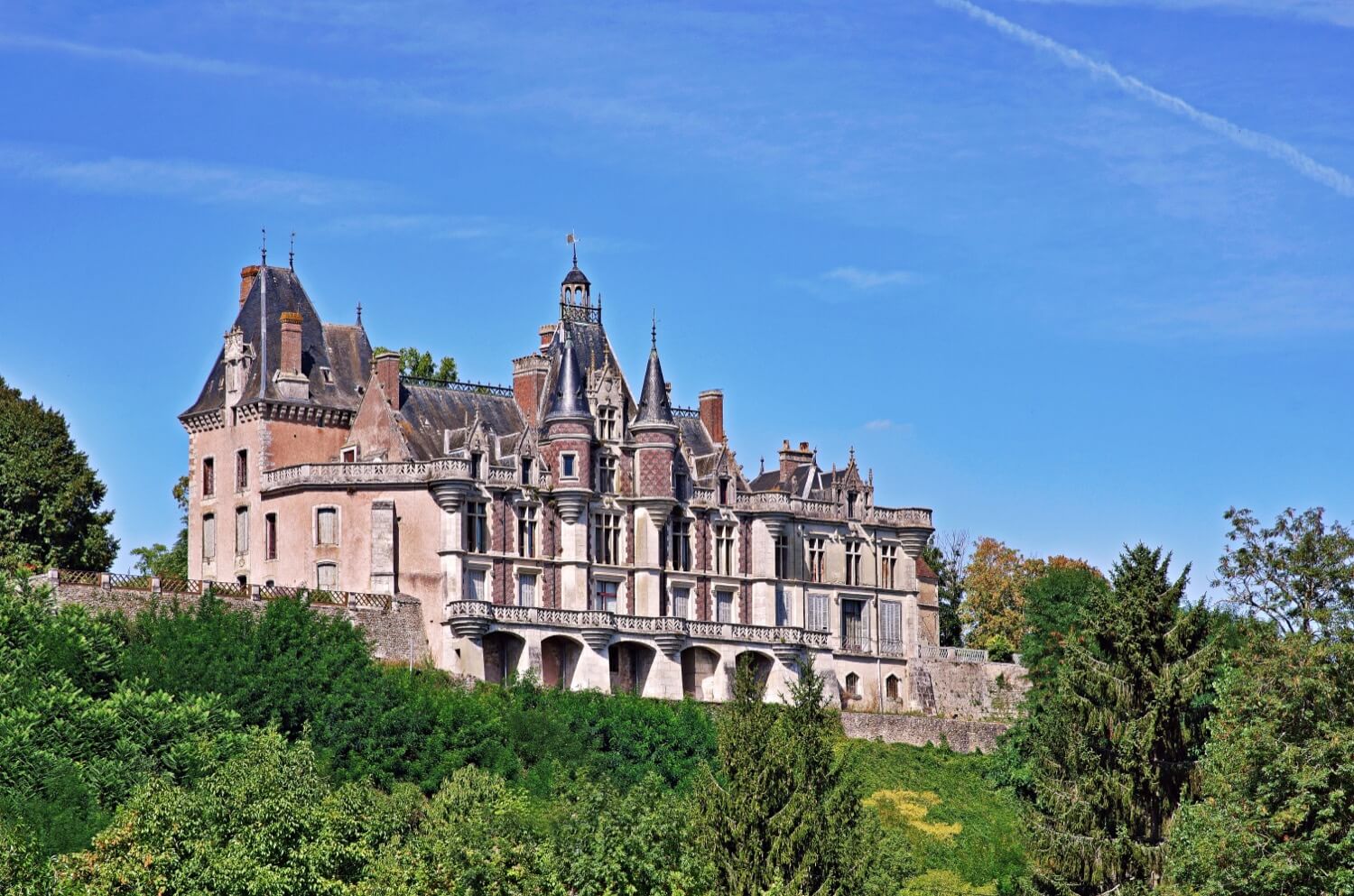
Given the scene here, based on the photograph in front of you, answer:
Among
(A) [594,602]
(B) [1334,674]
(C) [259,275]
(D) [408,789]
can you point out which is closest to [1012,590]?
(A) [594,602]

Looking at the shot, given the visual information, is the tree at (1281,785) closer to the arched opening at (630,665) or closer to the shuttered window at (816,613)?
the arched opening at (630,665)

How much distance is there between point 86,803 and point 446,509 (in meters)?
20.6

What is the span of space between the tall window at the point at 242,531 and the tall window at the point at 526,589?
821 centimetres

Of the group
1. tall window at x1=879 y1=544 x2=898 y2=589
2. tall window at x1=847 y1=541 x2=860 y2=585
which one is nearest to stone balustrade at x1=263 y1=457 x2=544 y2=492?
tall window at x1=847 y1=541 x2=860 y2=585

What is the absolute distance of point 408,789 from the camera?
63188mm

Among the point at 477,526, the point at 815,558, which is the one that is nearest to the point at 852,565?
the point at 815,558

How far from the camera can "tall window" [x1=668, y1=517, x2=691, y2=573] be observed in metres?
81.7

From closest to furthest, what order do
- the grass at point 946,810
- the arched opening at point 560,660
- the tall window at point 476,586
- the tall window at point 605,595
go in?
the grass at point 946,810
the tall window at point 476,586
the arched opening at point 560,660
the tall window at point 605,595

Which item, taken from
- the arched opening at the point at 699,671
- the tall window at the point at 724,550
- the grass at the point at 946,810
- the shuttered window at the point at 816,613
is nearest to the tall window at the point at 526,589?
the arched opening at the point at 699,671

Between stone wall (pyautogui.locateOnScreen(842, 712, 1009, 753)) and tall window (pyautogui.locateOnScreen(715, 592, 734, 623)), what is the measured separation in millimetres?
4895

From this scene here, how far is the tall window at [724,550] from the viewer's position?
8281cm

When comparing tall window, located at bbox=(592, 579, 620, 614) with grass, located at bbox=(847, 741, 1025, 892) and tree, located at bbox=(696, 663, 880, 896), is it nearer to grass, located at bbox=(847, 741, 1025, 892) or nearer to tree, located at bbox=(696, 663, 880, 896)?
grass, located at bbox=(847, 741, 1025, 892)

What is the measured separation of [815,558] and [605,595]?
26.8 ft

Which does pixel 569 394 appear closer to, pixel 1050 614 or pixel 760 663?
pixel 760 663
